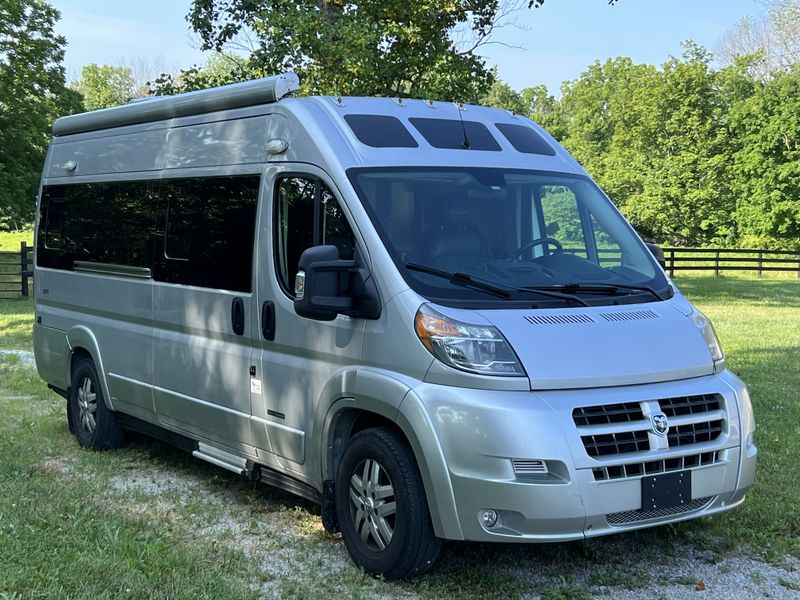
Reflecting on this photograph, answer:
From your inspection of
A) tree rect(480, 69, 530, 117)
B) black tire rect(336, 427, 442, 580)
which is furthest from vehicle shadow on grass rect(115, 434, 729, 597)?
tree rect(480, 69, 530, 117)

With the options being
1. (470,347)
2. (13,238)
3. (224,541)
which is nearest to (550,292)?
(470,347)

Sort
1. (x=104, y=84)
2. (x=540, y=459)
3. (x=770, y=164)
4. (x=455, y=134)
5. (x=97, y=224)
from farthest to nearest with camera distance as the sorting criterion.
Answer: (x=104, y=84), (x=770, y=164), (x=97, y=224), (x=455, y=134), (x=540, y=459)

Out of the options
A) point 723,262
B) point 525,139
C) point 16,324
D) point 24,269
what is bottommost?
point 723,262

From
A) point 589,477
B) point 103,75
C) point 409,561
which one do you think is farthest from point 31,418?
point 103,75

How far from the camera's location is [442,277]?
4.73m

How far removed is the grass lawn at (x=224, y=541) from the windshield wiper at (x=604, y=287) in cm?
142

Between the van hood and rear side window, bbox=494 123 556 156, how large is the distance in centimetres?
144

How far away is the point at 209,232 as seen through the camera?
20.6ft

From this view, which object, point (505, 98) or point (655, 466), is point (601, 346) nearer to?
point (655, 466)

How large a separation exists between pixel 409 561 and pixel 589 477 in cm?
97

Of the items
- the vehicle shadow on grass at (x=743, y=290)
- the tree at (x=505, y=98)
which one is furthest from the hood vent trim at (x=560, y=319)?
the tree at (x=505, y=98)

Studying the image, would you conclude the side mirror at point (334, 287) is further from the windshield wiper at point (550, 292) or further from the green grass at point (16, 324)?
the green grass at point (16, 324)

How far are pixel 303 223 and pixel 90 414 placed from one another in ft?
11.5

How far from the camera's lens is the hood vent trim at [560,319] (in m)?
4.50
